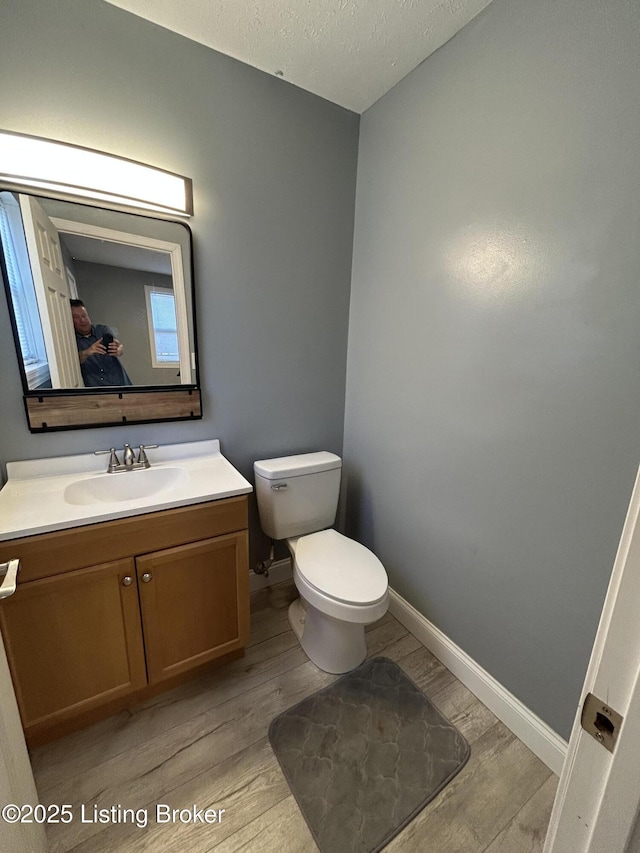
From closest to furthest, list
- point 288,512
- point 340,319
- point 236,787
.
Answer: point 236,787 → point 288,512 → point 340,319

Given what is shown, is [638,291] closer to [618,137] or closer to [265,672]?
[618,137]

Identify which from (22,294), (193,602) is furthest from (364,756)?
(22,294)

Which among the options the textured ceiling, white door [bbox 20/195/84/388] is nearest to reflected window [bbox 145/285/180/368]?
white door [bbox 20/195/84/388]

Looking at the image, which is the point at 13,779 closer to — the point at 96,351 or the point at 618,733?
the point at 618,733

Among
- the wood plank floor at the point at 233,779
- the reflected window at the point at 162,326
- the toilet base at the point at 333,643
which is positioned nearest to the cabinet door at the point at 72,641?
the wood plank floor at the point at 233,779

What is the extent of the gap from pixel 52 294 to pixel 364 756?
6.52 ft

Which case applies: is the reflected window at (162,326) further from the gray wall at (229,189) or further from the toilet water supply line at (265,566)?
the toilet water supply line at (265,566)

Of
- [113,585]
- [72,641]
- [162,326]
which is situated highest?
[162,326]

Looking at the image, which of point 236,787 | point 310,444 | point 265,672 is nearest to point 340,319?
point 310,444

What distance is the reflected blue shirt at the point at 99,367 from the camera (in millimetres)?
1371

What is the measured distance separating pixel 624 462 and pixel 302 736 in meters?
1.41

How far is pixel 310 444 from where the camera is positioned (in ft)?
6.57

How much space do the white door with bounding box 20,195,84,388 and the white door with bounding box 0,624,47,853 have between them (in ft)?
3.14

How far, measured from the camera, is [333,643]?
4.98ft
